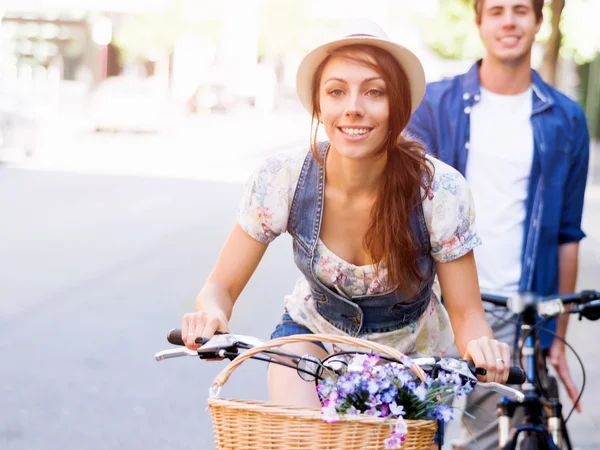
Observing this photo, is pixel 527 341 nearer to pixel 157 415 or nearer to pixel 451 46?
pixel 157 415

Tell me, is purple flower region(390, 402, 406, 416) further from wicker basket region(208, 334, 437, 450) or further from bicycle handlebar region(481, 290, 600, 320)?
bicycle handlebar region(481, 290, 600, 320)

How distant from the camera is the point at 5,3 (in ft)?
142

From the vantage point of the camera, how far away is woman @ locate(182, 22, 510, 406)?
3.01 m

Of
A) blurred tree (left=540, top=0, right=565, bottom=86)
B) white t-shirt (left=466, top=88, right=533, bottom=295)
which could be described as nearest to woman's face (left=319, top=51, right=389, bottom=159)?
white t-shirt (left=466, top=88, right=533, bottom=295)

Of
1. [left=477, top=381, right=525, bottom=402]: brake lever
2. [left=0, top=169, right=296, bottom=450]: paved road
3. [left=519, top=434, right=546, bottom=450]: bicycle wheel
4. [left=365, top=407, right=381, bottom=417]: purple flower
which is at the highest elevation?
[left=365, top=407, right=381, bottom=417]: purple flower

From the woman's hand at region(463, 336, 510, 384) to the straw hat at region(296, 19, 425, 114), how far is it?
0.79 m

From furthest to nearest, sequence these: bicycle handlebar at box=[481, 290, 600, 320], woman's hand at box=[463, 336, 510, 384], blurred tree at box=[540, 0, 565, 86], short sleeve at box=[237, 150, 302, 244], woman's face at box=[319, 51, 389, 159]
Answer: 1. blurred tree at box=[540, 0, 565, 86]
2. bicycle handlebar at box=[481, 290, 600, 320]
3. short sleeve at box=[237, 150, 302, 244]
4. woman's face at box=[319, 51, 389, 159]
5. woman's hand at box=[463, 336, 510, 384]

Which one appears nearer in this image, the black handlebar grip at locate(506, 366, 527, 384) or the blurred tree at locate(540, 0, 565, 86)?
the black handlebar grip at locate(506, 366, 527, 384)

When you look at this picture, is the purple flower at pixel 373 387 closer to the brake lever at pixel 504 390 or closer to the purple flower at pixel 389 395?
the purple flower at pixel 389 395

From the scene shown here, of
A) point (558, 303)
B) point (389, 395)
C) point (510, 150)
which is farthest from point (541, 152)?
point (389, 395)

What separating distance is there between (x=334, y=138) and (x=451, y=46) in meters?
22.2

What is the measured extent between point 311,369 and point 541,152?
6.04 feet

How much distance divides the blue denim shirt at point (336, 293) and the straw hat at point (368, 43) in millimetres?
264

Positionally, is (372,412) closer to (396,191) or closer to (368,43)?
(396,191)
